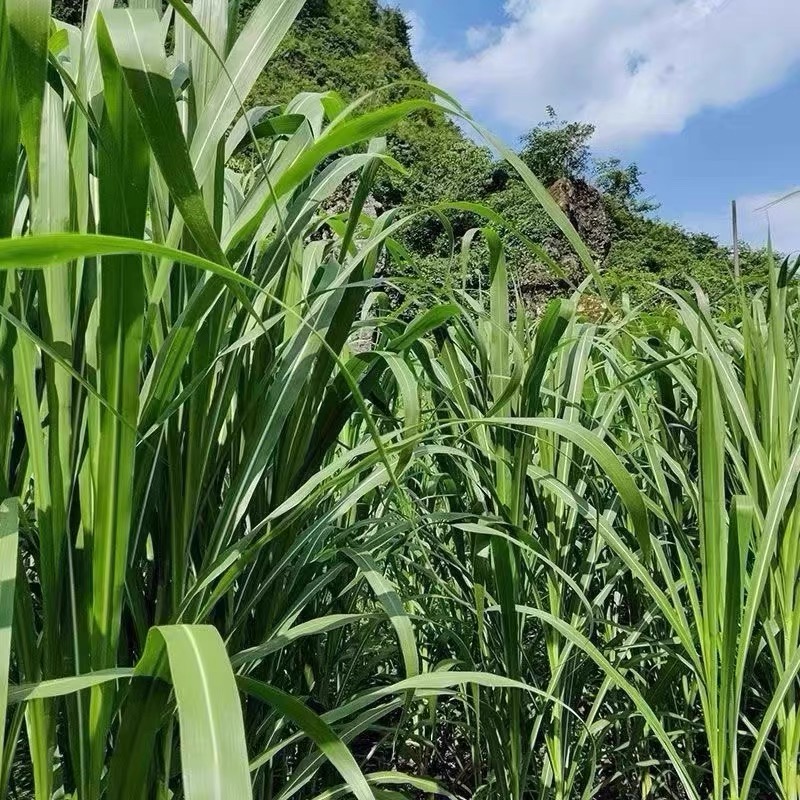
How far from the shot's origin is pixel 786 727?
73 cm

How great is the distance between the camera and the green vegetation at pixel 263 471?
35 cm

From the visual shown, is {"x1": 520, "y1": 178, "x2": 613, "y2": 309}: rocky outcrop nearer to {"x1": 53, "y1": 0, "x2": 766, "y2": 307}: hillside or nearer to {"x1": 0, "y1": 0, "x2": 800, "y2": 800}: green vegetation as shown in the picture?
{"x1": 53, "y1": 0, "x2": 766, "y2": 307}: hillside

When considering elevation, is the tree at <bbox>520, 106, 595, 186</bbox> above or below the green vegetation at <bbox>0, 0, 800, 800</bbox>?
above

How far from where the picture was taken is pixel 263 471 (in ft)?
1.70

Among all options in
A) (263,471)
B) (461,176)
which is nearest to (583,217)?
(461,176)

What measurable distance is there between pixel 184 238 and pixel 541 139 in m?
15.6

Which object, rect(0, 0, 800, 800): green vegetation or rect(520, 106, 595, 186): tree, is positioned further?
rect(520, 106, 595, 186): tree

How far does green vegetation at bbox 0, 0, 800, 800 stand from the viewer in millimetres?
350

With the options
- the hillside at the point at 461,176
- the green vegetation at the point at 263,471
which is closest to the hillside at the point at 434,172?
the hillside at the point at 461,176

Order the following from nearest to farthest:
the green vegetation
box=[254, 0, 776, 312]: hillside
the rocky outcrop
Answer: the green vegetation → the rocky outcrop → box=[254, 0, 776, 312]: hillside

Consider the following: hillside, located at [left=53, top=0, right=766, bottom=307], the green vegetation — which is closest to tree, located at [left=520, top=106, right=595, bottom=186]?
hillside, located at [left=53, top=0, right=766, bottom=307]

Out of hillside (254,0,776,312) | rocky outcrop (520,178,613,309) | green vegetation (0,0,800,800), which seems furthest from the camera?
hillside (254,0,776,312)

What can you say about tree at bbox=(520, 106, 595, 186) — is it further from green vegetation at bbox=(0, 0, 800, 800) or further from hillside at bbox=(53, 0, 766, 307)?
green vegetation at bbox=(0, 0, 800, 800)

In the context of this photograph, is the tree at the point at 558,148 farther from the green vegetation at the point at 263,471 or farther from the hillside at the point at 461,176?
the green vegetation at the point at 263,471
